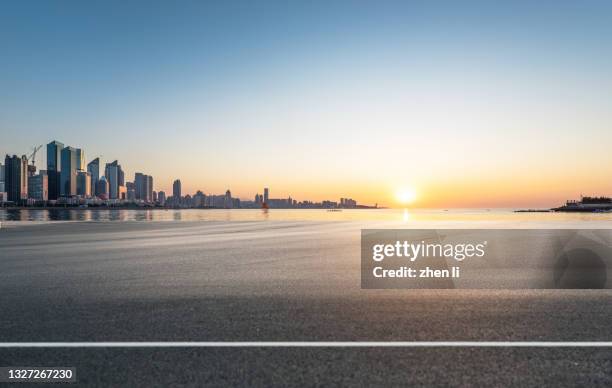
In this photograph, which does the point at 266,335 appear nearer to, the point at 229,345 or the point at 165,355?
the point at 229,345

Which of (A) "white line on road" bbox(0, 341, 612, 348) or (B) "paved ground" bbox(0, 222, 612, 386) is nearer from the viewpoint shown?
(B) "paved ground" bbox(0, 222, 612, 386)

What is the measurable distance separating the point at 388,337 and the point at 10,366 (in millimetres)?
4920

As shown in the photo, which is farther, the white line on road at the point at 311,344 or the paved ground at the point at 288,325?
the white line on road at the point at 311,344

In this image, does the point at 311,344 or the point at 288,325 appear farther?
the point at 288,325

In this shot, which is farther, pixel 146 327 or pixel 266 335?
pixel 146 327

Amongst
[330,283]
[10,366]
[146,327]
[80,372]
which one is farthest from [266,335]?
[330,283]

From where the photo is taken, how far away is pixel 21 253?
18391mm

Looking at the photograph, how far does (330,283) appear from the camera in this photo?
36.2 feet

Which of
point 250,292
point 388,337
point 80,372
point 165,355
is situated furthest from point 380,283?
point 80,372

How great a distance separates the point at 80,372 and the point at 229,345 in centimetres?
182

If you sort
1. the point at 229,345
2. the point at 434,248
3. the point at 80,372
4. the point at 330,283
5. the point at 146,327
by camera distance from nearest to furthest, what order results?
the point at 80,372 → the point at 229,345 → the point at 146,327 → the point at 330,283 → the point at 434,248

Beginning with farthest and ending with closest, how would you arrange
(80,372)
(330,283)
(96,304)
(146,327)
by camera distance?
(330,283)
(96,304)
(146,327)
(80,372)

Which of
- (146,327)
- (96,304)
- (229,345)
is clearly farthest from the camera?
(96,304)

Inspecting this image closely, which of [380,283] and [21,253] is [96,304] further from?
[21,253]
